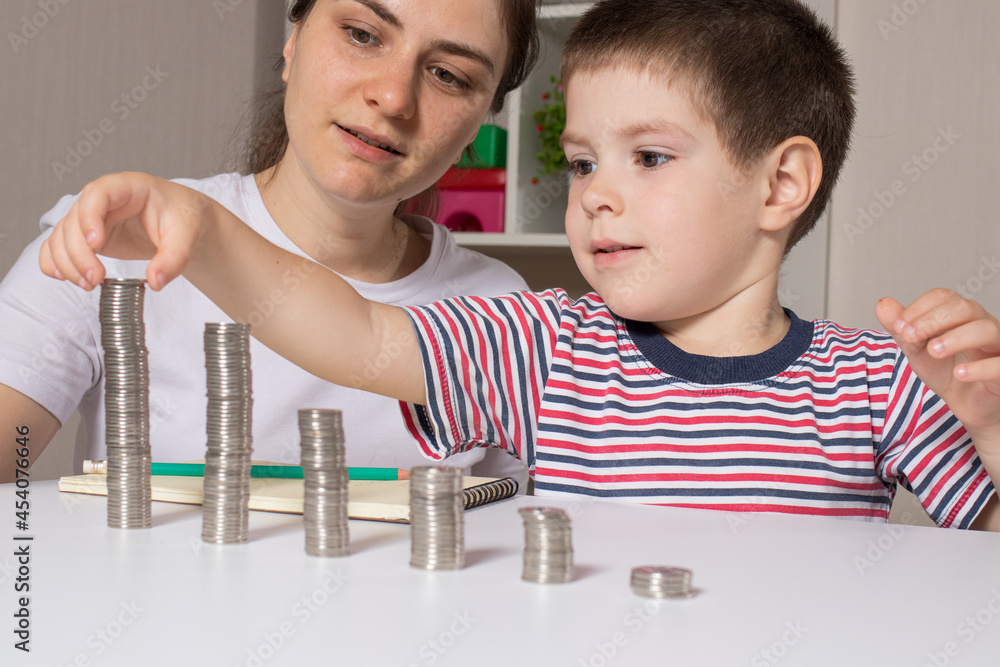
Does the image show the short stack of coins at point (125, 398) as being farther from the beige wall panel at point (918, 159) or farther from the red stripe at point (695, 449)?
the beige wall panel at point (918, 159)

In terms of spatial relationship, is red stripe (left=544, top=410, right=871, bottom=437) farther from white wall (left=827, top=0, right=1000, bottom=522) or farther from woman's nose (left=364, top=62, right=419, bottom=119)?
white wall (left=827, top=0, right=1000, bottom=522)

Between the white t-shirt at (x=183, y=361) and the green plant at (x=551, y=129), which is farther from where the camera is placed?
the green plant at (x=551, y=129)

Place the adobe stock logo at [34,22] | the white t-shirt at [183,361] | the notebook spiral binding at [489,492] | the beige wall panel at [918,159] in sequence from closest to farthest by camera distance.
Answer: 1. the notebook spiral binding at [489,492]
2. the white t-shirt at [183,361]
3. the adobe stock logo at [34,22]
4. the beige wall panel at [918,159]

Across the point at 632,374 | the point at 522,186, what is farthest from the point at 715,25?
the point at 522,186

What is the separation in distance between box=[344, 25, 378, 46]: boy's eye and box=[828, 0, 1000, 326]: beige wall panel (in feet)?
4.88

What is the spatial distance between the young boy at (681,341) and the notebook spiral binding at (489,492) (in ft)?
0.54

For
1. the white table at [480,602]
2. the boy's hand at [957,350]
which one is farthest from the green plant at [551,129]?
the white table at [480,602]

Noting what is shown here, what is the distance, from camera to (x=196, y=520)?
640mm

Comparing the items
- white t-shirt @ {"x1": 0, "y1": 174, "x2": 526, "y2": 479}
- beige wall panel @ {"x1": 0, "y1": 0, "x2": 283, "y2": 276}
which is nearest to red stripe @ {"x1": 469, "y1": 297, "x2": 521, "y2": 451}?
white t-shirt @ {"x1": 0, "y1": 174, "x2": 526, "y2": 479}

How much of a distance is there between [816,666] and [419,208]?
5.29 feet

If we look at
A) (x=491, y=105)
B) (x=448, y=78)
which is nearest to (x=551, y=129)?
(x=491, y=105)

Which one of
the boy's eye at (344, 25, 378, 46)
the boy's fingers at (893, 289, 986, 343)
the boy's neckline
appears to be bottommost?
the boy's neckline

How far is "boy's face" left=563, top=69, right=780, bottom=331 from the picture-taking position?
3.24ft

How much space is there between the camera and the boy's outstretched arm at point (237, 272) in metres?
0.62
